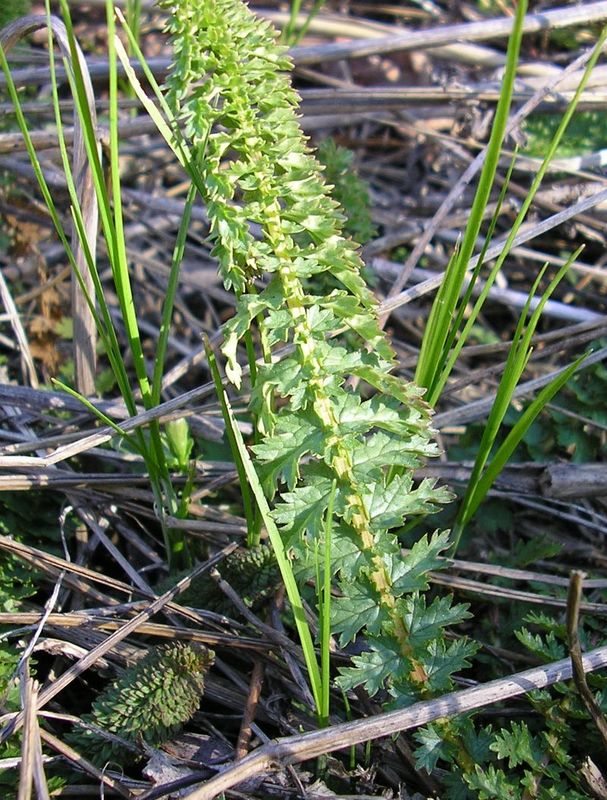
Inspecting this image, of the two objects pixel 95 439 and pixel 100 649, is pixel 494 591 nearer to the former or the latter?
pixel 100 649

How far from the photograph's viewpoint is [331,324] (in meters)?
1.43

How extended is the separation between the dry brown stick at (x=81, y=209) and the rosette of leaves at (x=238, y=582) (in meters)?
0.74

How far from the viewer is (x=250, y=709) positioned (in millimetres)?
1696

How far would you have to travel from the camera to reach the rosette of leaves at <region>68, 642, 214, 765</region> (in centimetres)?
158

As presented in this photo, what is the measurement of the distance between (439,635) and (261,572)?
486 millimetres

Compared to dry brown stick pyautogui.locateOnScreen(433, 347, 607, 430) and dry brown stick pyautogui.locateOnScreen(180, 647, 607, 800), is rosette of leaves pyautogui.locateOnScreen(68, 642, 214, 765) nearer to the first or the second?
dry brown stick pyautogui.locateOnScreen(180, 647, 607, 800)

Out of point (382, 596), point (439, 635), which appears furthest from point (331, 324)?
point (439, 635)

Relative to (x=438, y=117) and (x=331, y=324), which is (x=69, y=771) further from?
(x=438, y=117)

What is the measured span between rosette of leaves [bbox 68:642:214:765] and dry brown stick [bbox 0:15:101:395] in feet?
3.14

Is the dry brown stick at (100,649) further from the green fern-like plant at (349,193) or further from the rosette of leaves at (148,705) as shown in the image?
the green fern-like plant at (349,193)

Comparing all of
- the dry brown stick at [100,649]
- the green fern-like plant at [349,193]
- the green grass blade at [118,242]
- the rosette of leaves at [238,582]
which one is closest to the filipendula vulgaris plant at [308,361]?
the green grass blade at [118,242]

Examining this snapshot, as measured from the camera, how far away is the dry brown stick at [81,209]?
2.05 metres

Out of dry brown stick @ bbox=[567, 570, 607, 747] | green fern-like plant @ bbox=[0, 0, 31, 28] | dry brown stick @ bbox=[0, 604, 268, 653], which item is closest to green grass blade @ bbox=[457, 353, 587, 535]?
dry brown stick @ bbox=[567, 570, 607, 747]

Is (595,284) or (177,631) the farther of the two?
(595,284)
